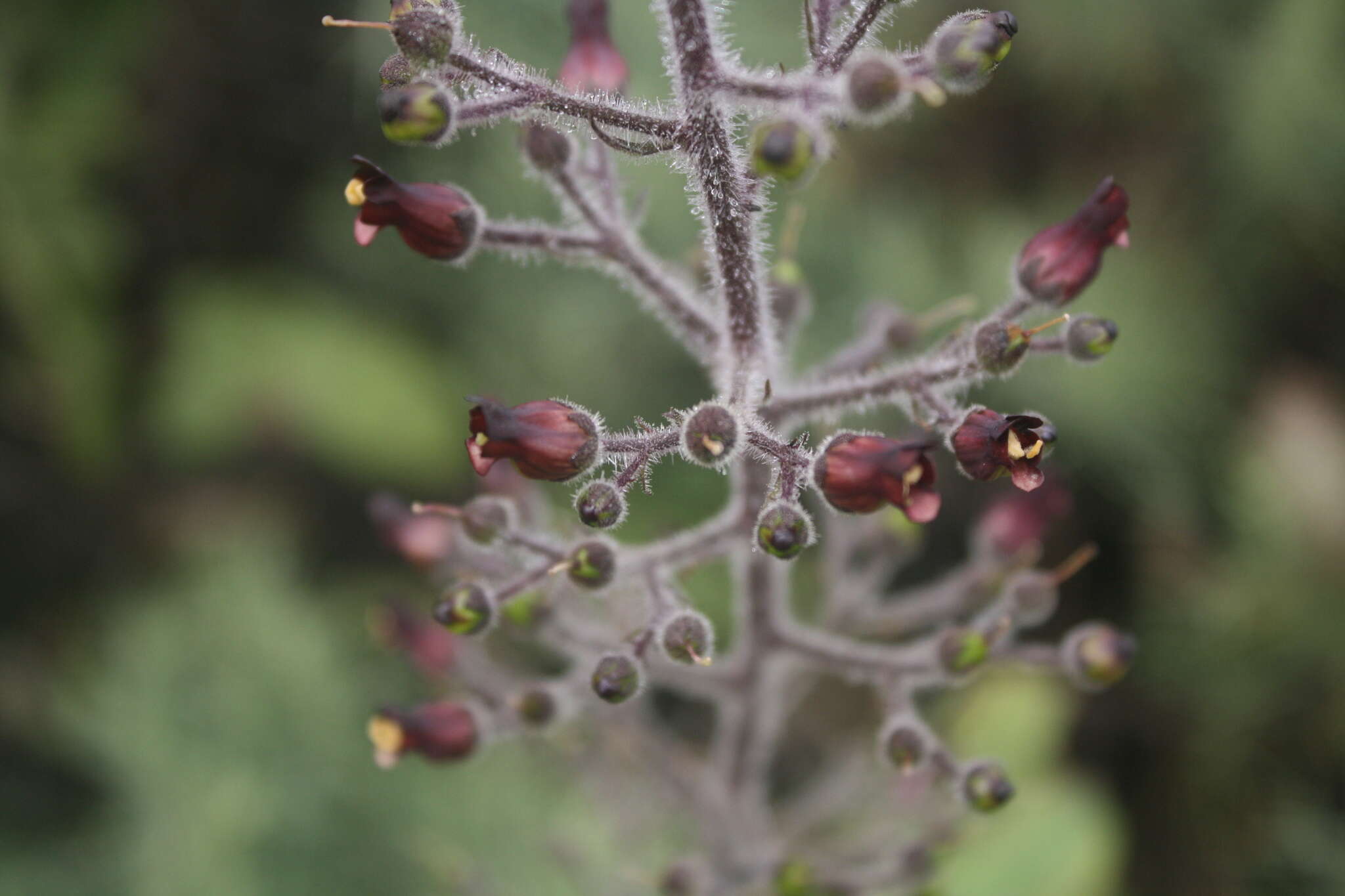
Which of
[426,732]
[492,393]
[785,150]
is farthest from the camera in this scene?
[492,393]

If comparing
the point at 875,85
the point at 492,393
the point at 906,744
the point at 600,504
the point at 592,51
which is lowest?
the point at 906,744

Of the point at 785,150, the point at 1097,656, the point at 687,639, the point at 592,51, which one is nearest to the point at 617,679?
the point at 687,639

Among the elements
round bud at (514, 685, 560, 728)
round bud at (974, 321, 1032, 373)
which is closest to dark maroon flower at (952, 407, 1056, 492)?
round bud at (974, 321, 1032, 373)

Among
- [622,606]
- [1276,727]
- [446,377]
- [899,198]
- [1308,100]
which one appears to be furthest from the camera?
[446,377]

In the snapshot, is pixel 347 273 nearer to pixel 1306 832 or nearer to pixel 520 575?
pixel 520 575

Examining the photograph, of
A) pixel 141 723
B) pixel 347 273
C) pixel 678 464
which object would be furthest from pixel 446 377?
pixel 141 723

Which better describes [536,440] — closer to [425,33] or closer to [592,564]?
[592,564]

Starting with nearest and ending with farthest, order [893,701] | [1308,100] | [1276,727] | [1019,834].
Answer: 1. [893,701]
2. [1019,834]
3. [1276,727]
4. [1308,100]
